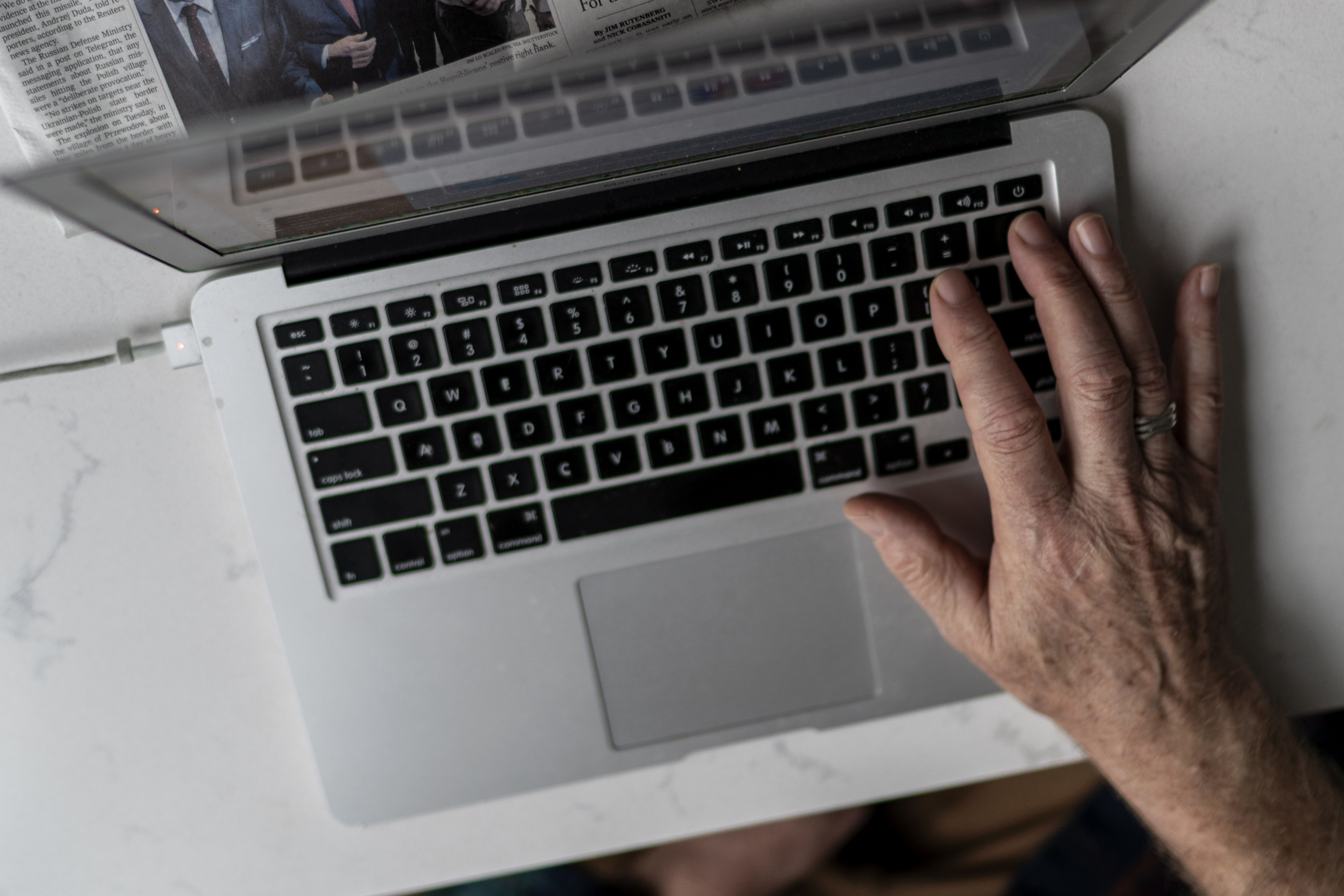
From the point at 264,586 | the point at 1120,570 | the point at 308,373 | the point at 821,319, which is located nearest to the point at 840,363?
the point at 821,319

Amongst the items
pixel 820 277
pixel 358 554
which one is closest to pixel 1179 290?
pixel 820 277

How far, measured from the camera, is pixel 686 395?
0.53 metres

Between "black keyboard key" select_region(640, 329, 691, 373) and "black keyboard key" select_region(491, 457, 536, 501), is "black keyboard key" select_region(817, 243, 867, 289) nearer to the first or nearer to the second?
"black keyboard key" select_region(640, 329, 691, 373)

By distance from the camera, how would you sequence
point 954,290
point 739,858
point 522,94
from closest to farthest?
point 522,94 → point 954,290 → point 739,858

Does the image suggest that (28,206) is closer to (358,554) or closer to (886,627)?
(358,554)

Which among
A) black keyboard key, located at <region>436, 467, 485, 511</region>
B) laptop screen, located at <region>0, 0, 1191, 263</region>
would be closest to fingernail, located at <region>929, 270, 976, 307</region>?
laptop screen, located at <region>0, 0, 1191, 263</region>

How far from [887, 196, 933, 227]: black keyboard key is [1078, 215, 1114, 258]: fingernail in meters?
0.09

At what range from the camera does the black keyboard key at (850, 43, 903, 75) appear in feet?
1.38

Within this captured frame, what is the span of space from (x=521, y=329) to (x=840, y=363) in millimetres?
210

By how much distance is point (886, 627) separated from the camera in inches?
22.9

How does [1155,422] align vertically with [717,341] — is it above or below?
below

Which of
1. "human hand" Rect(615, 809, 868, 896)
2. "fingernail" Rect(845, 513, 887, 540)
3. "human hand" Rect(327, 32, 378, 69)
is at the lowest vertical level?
"human hand" Rect(615, 809, 868, 896)

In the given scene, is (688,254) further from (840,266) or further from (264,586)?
(264,586)

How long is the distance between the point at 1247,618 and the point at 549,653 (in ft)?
1.75
